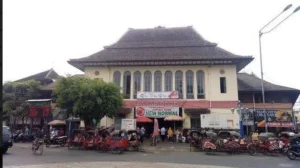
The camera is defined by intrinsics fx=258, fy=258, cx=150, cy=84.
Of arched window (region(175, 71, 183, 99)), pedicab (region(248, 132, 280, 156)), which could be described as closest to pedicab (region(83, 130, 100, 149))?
pedicab (region(248, 132, 280, 156))

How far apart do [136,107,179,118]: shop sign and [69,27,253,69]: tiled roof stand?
15.7 feet

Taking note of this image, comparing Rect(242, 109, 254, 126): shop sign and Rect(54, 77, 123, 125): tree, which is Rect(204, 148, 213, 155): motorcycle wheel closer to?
Rect(242, 109, 254, 126): shop sign

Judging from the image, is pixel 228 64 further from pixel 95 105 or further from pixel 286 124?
pixel 95 105

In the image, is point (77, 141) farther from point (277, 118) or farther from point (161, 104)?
point (277, 118)

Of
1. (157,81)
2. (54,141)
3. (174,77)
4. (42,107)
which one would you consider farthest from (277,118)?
(42,107)

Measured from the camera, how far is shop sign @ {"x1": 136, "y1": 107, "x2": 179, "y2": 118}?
24.3 metres

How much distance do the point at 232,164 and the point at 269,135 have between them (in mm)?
6412

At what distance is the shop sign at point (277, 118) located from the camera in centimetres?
2244

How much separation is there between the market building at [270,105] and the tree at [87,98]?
465 inches

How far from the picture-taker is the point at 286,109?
24953 millimetres

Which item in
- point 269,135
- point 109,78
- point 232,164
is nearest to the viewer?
point 232,164

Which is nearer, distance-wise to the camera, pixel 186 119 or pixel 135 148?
pixel 135 148

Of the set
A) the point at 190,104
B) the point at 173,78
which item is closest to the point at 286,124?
the point at 190,104

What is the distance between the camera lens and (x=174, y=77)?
25984 mm
